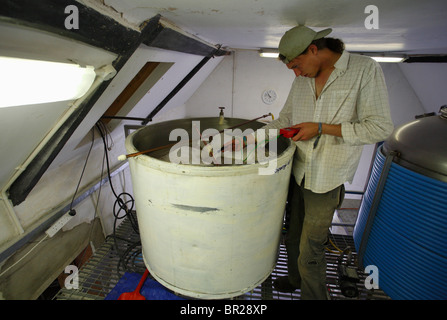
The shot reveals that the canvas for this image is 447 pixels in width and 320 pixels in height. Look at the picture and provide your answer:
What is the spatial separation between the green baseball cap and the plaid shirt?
7.0 inches

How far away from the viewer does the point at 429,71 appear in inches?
120

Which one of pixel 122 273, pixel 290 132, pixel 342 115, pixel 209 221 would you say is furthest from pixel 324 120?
pixel 122 273

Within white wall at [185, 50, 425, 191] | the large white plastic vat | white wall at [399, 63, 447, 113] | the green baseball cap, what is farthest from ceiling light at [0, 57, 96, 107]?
white wall at [399, 63, 447, 113]

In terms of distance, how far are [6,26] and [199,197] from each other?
2.88ft

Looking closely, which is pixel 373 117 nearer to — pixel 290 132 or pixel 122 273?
pixel 290 132

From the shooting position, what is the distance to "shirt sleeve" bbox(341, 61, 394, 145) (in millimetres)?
1131

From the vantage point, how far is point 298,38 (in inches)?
44.1

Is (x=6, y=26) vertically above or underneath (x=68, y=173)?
above

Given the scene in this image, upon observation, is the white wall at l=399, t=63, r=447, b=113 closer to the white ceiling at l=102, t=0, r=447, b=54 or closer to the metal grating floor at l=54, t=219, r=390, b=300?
the white ceiling at l=102, t=0, r=447, b=54

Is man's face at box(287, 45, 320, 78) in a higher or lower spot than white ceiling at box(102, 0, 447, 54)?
lower

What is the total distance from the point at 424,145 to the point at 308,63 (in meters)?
0.90

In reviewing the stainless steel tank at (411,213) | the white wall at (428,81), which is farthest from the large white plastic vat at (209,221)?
the white wall at (428,81)

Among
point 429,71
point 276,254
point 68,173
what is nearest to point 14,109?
point 68,173
